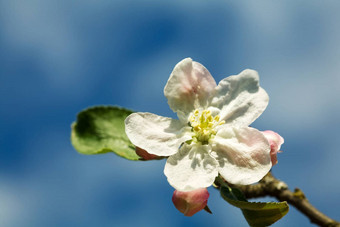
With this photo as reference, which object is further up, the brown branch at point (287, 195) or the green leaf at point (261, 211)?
the brown branch at point (287, 195)

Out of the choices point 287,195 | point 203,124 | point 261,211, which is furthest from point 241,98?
point 287,195

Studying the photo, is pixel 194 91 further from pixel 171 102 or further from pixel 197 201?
pixel 197 201

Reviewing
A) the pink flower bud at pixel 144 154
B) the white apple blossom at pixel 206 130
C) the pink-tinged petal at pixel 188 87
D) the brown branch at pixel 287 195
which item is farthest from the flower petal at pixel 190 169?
the brown branch at pixel 287 195

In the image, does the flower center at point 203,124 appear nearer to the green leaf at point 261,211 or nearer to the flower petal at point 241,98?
the flower petal at point 241,98

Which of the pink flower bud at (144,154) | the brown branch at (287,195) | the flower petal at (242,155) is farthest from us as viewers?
the brown branch at (287,195)

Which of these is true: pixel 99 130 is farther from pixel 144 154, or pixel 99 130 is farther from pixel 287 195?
pixel 287 195

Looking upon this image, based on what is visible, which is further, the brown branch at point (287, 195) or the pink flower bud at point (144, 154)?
the brown branch at point (287, 195)

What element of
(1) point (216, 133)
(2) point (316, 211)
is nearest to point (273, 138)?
(1) point (216, 133)
